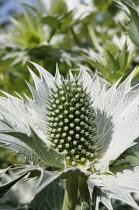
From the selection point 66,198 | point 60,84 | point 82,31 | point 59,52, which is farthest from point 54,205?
point 82,31

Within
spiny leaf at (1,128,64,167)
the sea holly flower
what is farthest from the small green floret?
spiny leaf at (1,128,64,167)

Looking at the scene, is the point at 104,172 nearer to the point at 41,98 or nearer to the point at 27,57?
the point at 41,98

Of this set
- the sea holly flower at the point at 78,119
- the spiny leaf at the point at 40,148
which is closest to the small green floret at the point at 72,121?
the sea holly flower at the point at 78,119

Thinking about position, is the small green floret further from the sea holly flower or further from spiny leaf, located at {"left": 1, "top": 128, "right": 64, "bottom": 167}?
spiny leaf, located at {"left": 1, "top": 128, "right": 64, "bottom": 167}

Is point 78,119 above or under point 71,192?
above

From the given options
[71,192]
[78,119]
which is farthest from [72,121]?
[71,192]

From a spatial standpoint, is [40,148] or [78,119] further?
[78,119]

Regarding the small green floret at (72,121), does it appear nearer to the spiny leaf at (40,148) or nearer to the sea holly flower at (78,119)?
the sea holly flower at (78,119)

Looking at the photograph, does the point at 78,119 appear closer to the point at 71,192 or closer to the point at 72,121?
the point at 72,121
